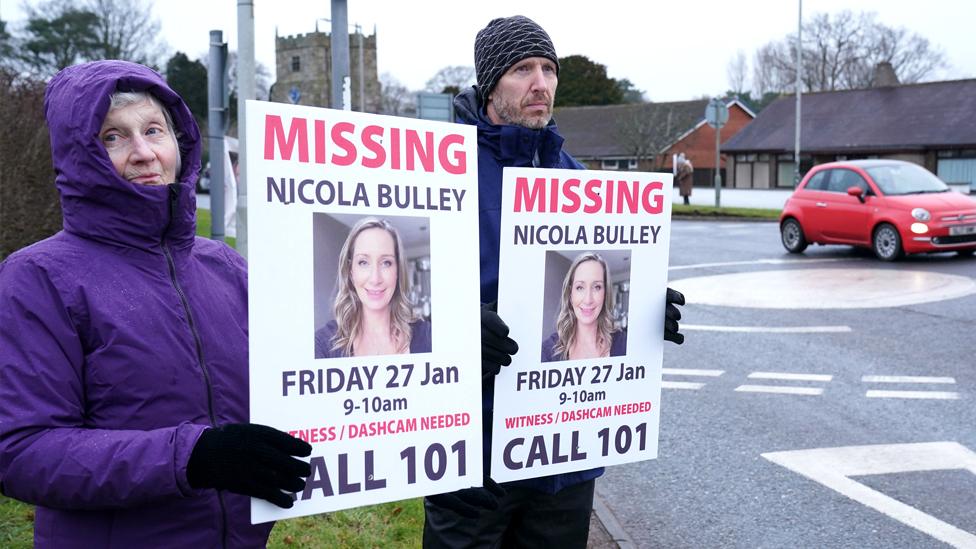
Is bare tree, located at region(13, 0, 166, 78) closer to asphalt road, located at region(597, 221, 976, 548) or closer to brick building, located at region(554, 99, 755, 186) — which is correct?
brick building, located at region(554, 99, 755, 186)

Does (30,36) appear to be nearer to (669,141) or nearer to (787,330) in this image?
(669,141)

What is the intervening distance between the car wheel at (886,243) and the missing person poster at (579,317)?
43.9 ft

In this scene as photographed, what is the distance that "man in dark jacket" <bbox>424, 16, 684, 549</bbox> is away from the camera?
2688 mm

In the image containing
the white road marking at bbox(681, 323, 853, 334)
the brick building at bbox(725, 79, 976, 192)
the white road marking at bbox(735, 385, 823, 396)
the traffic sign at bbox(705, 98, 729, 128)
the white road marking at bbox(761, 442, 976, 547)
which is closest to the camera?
the white road marking at bbox(761, 442, 976, 547)

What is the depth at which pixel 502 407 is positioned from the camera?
8.47ft

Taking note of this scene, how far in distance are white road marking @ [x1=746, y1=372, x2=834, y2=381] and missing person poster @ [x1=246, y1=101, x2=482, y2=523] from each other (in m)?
6.12

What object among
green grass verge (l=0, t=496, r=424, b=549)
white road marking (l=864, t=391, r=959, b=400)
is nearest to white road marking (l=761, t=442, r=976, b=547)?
white road marking (l=864, t=391, r=959, b=400)

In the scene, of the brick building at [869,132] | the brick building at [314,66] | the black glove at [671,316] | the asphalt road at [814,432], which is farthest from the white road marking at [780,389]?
the brick building at [314,66]

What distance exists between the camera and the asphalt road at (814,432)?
16.0 feet

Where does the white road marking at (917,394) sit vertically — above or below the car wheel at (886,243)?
below

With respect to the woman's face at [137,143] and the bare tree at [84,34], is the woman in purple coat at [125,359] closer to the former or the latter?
the woman's face at [137,143]

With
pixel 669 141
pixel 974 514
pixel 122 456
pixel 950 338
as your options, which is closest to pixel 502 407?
pixel 122 456

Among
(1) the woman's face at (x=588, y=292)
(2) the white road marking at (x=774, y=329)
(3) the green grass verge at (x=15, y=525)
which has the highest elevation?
(1) the woman's face at (x=588, y=292)

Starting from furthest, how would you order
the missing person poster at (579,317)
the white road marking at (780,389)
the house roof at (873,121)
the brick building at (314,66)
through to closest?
the brick building at (314,66), the house roof at (873,121), the white road marking at (780,389), the missing person poster at (579,317)
